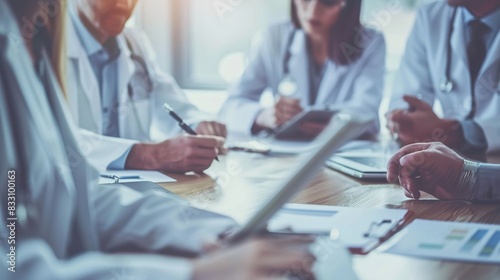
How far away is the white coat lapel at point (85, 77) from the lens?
98 cm

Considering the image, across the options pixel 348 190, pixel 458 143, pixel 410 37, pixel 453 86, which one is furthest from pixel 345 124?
pixel 410 37

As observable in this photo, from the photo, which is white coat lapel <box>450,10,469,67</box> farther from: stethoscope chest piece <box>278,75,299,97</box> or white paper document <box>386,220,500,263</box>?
white paper document <box>386,220,500,263</box>

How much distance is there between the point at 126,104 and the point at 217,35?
1.10 meters

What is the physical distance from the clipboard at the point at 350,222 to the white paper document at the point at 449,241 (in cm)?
2

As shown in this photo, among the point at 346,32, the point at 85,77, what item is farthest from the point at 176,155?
the point at 346,32

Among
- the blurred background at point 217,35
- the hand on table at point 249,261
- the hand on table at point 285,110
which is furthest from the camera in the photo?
the blurred background at point 217,35

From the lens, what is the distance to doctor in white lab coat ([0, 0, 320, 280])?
1.09ft

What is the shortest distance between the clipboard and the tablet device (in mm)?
610

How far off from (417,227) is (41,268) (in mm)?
383

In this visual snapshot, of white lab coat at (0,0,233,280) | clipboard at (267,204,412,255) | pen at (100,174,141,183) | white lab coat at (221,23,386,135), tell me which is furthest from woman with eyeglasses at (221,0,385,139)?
white lab coat at (0,0,233,280)

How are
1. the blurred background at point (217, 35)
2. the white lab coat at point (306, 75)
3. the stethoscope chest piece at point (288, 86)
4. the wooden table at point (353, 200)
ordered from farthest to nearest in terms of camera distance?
1. the blurred background at point (217, 35)
2. the stethoscope chest piece at point (288, 86)
3. the white lab coat at point (306, 75)
4. the wooden table at point (353, 200)

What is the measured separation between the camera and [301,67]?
5.44 ft

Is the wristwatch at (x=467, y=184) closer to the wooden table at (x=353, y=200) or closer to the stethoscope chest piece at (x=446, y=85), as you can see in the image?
the wooden table at (x=353, y=200)

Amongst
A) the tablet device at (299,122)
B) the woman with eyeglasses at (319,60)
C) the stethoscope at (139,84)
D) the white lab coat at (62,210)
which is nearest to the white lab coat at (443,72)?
the woman with eyeglasses at (319,60)
